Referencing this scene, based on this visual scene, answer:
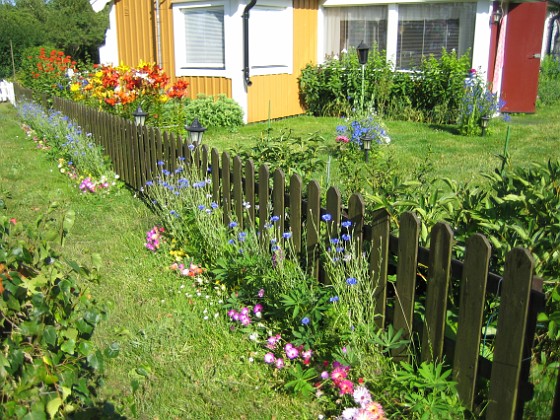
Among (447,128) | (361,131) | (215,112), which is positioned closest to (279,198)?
(361,131)

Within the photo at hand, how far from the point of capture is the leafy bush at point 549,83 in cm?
1520

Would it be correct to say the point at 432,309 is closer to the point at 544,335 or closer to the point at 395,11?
the point at 544,335

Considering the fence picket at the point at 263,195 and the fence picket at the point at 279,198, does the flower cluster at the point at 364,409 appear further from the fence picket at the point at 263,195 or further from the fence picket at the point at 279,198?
the fence picket at the point at 263,195

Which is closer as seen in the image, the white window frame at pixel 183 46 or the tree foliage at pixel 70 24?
the white window frame at pixel 183 46

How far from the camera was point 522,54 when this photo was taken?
41.9 ft

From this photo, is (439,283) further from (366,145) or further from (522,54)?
(522,54)

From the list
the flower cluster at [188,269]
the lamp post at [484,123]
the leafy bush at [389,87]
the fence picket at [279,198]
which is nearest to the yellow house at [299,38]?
the leafy bush at [389,87]

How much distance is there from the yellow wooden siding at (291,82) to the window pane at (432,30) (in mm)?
2051

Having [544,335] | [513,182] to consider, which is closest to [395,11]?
[513,182]

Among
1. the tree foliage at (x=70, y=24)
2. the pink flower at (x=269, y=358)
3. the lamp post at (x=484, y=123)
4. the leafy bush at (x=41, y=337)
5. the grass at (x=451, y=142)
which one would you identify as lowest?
the pink flower at (x=269, y=358)

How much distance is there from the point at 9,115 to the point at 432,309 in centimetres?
1382

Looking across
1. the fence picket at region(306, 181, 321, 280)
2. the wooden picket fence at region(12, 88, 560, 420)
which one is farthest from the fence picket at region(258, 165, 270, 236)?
the fence picket at region(306, 181, 321, 280)

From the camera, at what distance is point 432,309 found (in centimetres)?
270

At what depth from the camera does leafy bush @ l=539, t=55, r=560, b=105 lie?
15195mm
